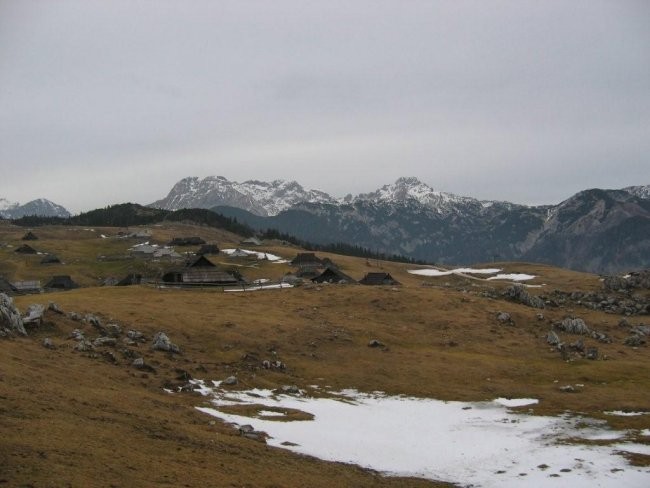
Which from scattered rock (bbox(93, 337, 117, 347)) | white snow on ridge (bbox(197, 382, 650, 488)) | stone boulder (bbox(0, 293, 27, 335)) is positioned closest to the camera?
white snow on ridge (bbox(197, 382, 650, 488))

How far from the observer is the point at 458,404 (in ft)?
157

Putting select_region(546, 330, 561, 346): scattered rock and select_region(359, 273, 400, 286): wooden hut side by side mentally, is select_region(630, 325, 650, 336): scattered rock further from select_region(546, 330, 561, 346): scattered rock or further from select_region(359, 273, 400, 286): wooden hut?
select_region(359, 273, 400, 286): wooden hut

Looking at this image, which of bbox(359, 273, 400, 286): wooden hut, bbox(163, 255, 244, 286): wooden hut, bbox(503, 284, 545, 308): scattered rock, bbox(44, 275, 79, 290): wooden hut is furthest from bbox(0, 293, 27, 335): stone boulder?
bbox(44, 275, 79, 290): wooden hut

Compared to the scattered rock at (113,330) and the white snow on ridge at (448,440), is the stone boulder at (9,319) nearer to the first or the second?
the scattered rock at (113,330)

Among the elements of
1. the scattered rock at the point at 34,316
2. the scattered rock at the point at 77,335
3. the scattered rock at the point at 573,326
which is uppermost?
the scattered rock at the point at 34,316

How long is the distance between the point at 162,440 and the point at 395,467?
13.0 meters

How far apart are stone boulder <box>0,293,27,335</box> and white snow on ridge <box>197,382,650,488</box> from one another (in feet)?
47.9

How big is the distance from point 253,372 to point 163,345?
27.6 ft

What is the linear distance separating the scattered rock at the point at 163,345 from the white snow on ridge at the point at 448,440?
9.20 meters

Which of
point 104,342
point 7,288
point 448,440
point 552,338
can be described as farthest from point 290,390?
point 7,288

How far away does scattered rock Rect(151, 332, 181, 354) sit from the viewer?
5149 centimetres

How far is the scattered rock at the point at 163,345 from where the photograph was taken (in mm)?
51494

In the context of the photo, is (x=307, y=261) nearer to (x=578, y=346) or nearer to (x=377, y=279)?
(x=377, y=279)

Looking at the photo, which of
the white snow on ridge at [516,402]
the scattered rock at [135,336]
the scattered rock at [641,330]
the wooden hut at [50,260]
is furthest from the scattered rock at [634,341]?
the wooden hut at [50,260]
